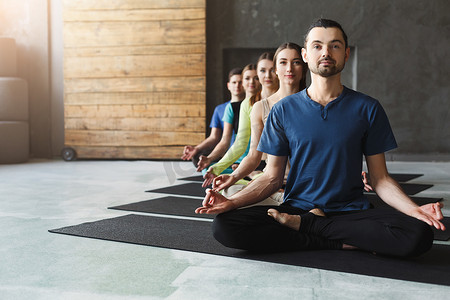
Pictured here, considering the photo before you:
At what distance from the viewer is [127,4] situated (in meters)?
6.59

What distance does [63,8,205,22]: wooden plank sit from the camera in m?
6.51

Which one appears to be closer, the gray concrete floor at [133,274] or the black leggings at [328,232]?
the gray concrete floor at [133,274]

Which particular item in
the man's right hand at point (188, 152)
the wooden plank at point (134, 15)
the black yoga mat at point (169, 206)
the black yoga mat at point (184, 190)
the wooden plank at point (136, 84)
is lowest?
the black yoga mat at point (184, 190)

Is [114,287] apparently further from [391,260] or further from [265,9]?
[265,9]

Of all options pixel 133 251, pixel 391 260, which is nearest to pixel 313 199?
pixel 391 260

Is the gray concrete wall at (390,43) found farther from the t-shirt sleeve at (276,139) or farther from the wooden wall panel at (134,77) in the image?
the t-shirt sleeve at (276,139)

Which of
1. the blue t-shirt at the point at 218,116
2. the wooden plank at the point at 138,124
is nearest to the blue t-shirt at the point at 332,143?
A: the blue t-shirt at the point at 218,116

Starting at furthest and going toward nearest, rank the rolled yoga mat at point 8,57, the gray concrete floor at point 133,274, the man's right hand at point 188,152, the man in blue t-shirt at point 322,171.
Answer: the rolled yoga mat at point 8,57 < the man's right hand at point 188,152 < the man in blue t-shirt at point 322,171 < the gray concrete floor at point 133,274

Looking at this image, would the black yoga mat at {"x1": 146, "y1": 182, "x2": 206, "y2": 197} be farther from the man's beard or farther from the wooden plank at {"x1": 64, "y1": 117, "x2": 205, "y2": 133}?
the wooden plank at {"x1": 64, "y1": 117, "x2": 205, "y2": 133}

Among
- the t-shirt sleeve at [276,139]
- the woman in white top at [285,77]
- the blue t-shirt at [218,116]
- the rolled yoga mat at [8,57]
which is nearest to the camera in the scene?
the t-shirt sleeve at [276,139]

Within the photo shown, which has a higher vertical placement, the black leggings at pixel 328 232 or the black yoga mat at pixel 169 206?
the black leggings at pixel 328 232

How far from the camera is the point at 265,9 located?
6.64m

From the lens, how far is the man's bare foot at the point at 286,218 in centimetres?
199

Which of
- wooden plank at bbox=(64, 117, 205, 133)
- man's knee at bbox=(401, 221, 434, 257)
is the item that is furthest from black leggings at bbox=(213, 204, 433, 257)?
wooden plank at bbox=(64, 117, 205, 133)
